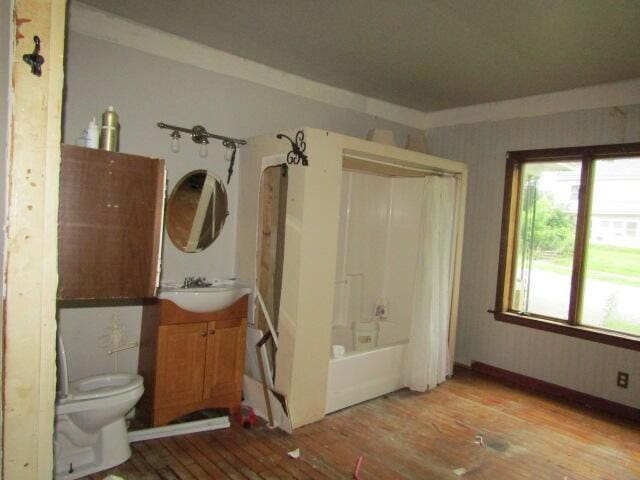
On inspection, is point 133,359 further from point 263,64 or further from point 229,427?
point 263,64

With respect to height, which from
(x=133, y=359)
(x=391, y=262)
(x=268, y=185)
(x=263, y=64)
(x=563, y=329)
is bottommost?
(x=133, y=359)

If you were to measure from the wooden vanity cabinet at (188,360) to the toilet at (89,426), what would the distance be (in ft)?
0.82

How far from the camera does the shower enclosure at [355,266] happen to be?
2.67 meters

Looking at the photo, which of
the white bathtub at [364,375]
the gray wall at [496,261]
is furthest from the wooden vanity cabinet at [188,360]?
the gray wall at [496,261]

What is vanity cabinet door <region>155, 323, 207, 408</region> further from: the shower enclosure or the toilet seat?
the shower enclosure

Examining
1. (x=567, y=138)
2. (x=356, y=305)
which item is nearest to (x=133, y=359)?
(x=356, y=305)

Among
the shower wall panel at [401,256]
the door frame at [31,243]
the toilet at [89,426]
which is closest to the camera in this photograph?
the door frame at [31,243]

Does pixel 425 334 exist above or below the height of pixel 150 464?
above

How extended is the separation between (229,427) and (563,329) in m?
2.78

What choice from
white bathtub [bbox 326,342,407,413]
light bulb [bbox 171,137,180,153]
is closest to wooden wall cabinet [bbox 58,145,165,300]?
light bulb [bbox 171,137,180,153]

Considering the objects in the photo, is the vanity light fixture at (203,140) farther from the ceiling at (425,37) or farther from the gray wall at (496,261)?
the gray wall at (496,261)

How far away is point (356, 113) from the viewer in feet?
12.9

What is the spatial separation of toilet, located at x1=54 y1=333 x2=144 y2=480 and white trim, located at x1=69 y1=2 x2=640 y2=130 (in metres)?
1.89

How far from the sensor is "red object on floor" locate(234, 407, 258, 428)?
107 inches
